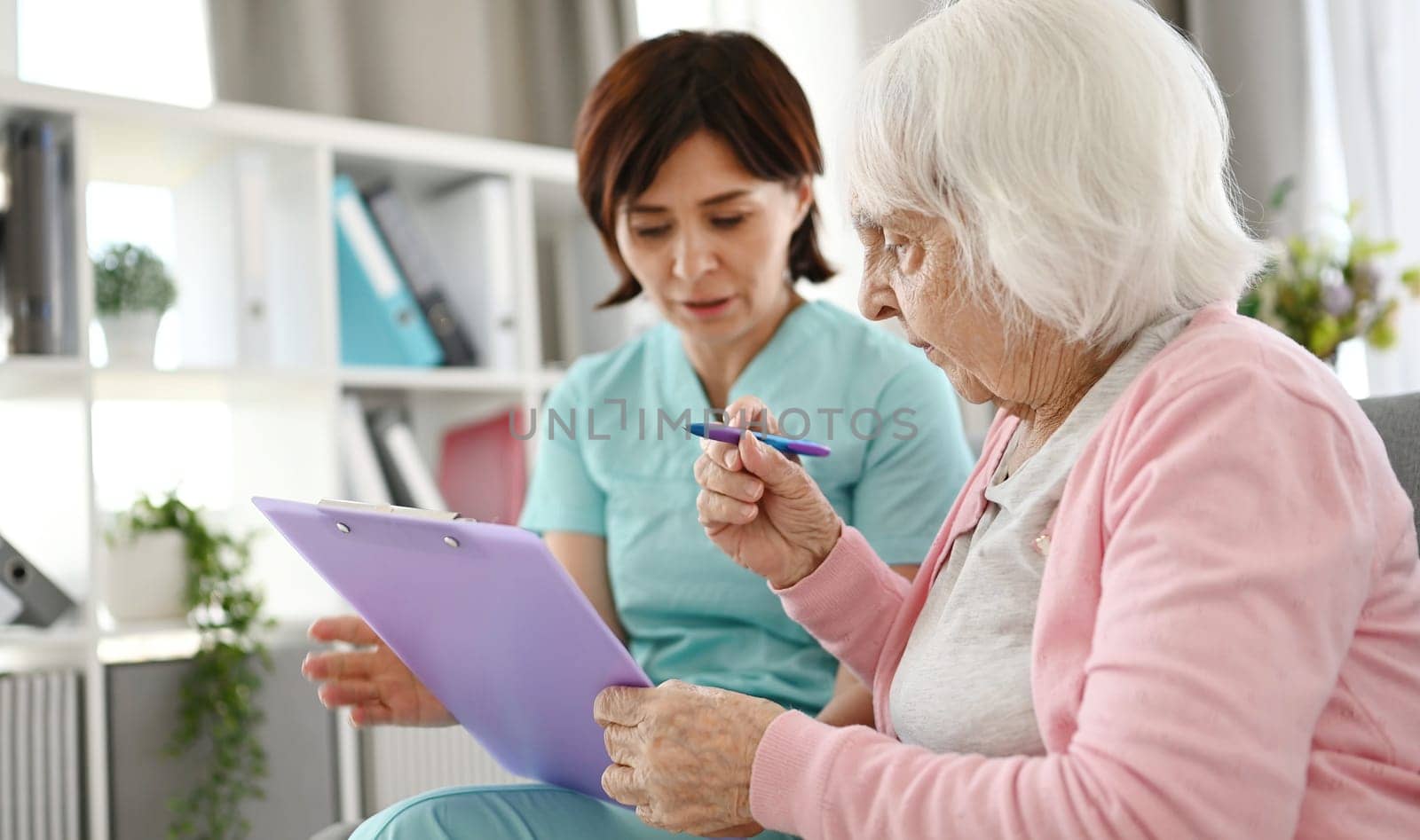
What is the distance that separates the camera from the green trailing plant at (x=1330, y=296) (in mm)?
2230

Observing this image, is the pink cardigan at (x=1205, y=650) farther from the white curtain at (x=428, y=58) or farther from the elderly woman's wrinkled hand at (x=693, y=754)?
the white curtain at (x=428, y=58)

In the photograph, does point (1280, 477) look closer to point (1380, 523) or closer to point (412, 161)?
point (1380, 523)

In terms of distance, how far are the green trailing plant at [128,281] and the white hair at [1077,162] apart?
1.41 metres

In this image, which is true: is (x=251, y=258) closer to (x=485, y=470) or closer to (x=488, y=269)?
(x=488, y=269)

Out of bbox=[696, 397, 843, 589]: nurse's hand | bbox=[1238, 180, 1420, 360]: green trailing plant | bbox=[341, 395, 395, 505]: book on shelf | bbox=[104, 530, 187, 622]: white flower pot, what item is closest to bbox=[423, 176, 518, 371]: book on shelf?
bbox=[341, 395, 395, 505]: book on shelf

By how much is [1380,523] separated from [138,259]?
1.72 meters

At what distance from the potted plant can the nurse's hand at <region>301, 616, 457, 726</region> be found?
887mm

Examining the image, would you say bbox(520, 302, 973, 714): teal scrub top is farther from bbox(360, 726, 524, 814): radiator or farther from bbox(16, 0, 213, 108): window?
bbox(16, 0, 213, 108): window

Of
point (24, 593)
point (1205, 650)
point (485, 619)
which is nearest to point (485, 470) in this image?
point (24, 593)

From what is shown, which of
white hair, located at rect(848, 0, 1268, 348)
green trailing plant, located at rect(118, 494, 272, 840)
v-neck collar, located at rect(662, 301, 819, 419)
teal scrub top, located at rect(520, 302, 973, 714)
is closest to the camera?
white hair, located at rect(848, 0, 1268, 348)

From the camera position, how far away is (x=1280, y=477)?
2.07 feet

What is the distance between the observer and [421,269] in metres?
2.12

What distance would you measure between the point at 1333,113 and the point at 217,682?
240cm

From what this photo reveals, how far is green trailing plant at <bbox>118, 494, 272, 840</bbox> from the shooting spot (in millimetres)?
1764
